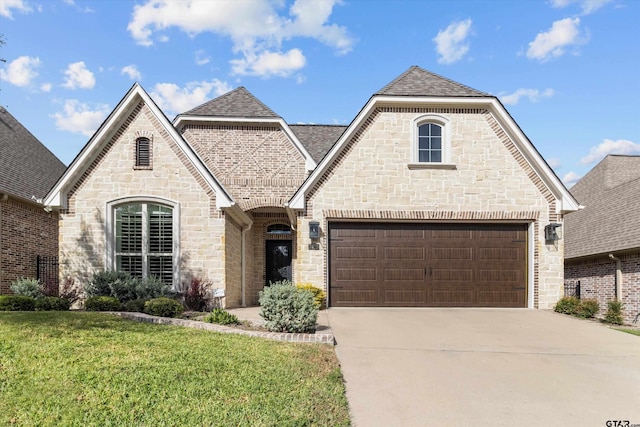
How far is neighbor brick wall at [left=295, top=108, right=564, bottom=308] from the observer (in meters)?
12.9

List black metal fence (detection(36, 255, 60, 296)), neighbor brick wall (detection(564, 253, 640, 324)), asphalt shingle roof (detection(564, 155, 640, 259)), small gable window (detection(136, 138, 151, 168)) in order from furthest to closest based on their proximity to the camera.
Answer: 1. asphalt shingle roof (detection(564, 155, 640, 259))
2. black metal fence (detection(36, 255, 60, 296))
3. neighbor brick wall (detection(564, 253, 640, 324))
4. small gable window (detection(136, 138, 151, 168))

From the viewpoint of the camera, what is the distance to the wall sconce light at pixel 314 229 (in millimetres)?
12664

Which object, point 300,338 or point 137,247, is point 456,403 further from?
point 137,247

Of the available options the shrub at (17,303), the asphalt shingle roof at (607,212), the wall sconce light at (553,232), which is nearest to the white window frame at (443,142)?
the wall sconce light at (553,232)

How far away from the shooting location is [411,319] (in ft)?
36.1

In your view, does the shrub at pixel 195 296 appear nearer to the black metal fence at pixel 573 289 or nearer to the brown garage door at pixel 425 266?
the brown garage door at pixel 425 266

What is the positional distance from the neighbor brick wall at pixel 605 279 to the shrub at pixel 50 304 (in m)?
17.4

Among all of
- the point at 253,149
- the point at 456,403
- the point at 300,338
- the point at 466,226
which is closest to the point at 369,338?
the point at 300,338

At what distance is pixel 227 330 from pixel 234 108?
1132cm

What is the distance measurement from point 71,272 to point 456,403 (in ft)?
35.6

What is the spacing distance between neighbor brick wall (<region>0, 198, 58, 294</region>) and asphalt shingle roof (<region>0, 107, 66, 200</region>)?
1.87ft

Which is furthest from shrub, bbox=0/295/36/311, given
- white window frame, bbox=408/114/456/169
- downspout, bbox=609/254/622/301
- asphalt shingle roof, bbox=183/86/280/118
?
downspout, bbox=609/254/622/301

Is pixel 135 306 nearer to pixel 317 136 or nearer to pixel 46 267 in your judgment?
pixel 46 267

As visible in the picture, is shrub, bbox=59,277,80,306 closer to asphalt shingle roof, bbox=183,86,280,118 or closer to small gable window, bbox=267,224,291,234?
small gable window, bbox=267,224,291,234
